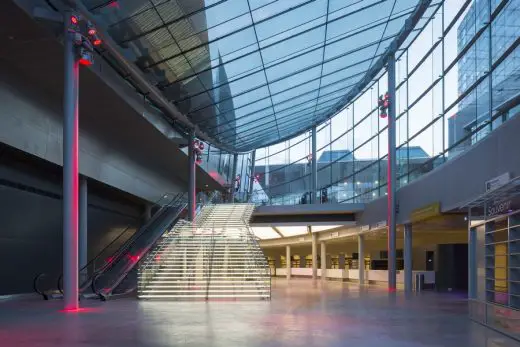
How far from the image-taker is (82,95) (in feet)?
59.3

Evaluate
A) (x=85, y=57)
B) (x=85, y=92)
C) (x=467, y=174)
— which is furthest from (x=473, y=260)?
(x=85, y=92)

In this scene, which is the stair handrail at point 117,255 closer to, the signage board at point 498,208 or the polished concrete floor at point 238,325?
the polished concrete floor at point 238,325

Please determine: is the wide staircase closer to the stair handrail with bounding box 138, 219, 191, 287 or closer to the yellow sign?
the stair handrail with bounding box 138, 219, 191, 287

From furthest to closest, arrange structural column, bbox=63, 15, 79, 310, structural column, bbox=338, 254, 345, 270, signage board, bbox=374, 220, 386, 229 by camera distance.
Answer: structural column, bbox=338, 254, 345, 270 < signage board, bbox=374, 220, 386, 229 < structural column, bbox=63, 15, 79, 310

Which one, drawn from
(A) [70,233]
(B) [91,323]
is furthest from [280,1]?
(B) [91,323]

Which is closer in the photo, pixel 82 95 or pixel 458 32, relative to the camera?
pixel 82 95

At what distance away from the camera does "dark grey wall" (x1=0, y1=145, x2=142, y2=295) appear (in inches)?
715

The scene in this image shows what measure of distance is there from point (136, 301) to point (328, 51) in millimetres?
12783

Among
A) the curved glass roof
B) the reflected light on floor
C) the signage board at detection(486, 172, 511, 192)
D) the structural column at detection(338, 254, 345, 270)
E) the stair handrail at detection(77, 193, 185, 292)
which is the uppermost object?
the curved glass roof

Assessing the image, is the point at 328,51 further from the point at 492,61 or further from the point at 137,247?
the point at 137,247

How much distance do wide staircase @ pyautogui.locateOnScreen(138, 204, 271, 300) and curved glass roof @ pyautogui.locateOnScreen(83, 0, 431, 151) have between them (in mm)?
5441

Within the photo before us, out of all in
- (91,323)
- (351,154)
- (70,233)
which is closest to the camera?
(91,323)

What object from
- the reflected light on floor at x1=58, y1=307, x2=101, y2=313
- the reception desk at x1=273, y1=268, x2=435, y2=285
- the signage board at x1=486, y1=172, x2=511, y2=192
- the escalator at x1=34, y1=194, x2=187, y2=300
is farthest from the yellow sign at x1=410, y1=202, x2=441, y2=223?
the reflected light on floor at x1=58, y1=307, x2=101, y2=313

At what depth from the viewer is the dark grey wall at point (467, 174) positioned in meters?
14.0
